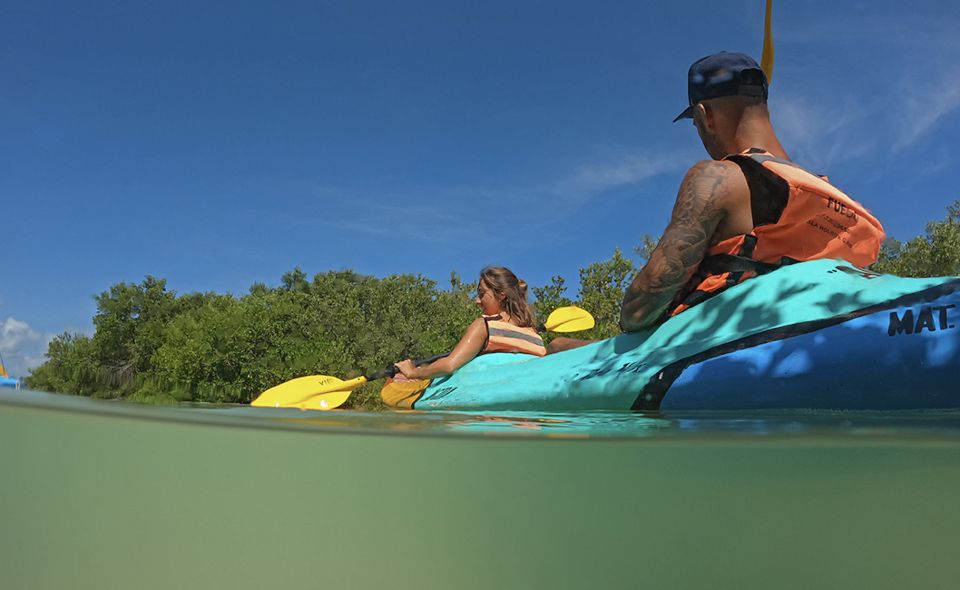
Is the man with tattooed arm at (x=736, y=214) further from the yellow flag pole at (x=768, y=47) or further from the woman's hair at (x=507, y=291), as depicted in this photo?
the woman's hair at (x=507, y=291)

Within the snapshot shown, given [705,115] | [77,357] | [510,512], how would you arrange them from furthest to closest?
1. [77,357]
2. [705,115]
3. [510,512]

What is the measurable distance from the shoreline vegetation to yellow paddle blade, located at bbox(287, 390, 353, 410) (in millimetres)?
1155

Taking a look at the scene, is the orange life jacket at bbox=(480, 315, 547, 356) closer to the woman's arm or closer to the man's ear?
the woman's arm

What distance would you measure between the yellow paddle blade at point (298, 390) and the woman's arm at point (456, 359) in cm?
43

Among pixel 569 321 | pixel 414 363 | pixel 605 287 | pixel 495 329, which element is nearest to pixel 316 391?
pixel 414 363

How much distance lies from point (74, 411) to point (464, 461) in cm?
152

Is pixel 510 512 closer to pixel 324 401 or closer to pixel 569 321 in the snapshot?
pixel 324 401

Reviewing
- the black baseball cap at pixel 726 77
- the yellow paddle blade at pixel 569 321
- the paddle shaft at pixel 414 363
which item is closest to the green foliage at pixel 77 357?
the paddle shaft at pixel 414 363

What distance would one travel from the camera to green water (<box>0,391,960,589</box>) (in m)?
1.53

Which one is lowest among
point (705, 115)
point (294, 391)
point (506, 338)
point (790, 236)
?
point (294, 391)

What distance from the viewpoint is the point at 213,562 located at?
5.57 feet

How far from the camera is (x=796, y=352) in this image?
8.84 ft

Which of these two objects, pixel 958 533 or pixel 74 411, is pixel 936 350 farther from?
pixel 74 411

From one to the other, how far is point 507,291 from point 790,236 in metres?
3.12
